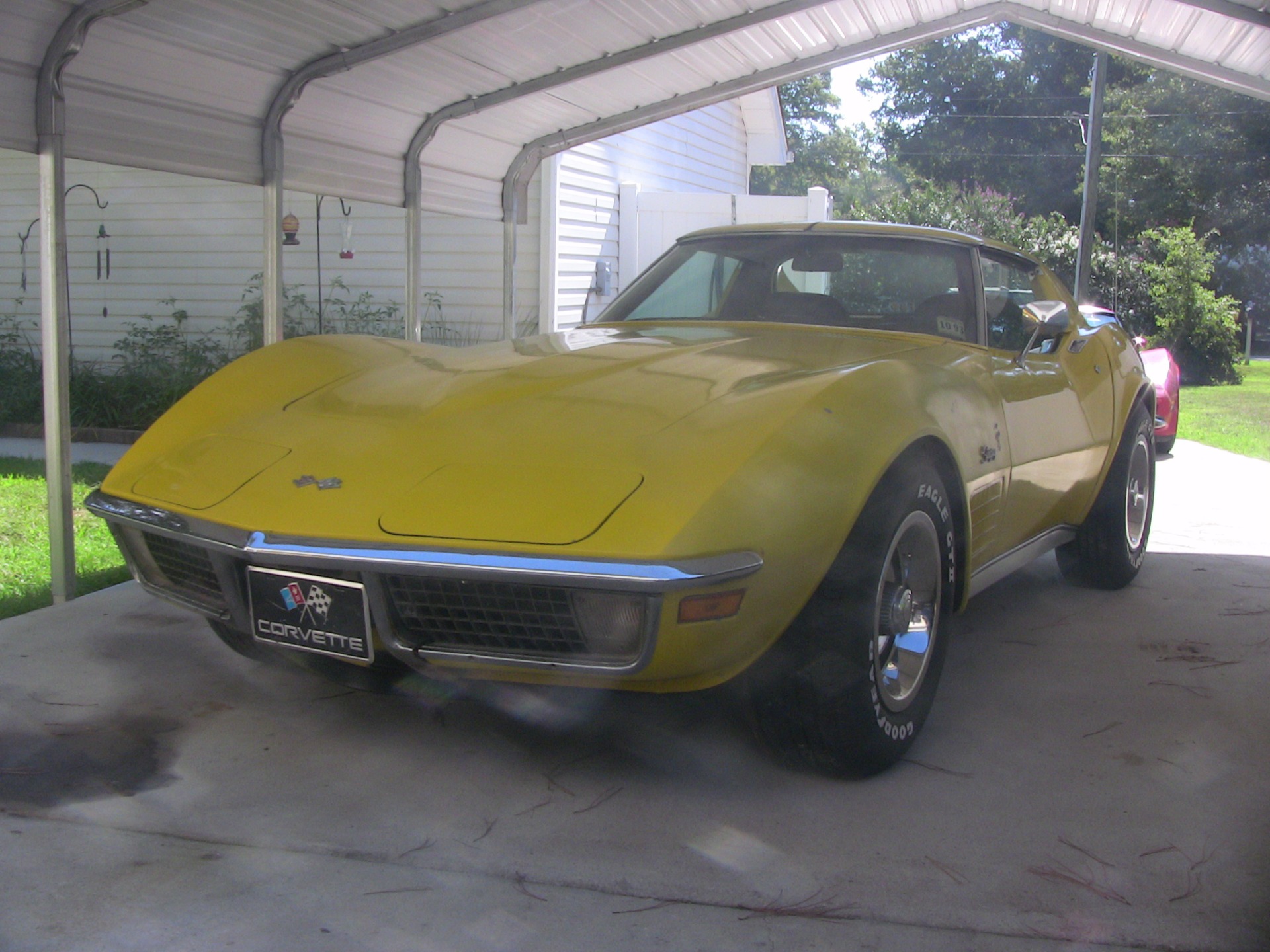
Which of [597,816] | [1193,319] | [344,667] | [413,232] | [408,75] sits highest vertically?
[408,75]

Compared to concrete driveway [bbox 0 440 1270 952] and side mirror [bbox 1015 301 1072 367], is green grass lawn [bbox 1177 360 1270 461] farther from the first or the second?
concrete driveway [bbox 0 440 1270 952]

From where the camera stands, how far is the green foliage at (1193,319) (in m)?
21.4

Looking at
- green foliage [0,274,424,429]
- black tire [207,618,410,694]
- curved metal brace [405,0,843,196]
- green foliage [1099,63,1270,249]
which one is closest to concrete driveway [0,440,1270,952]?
black tire [207,618,410,694]

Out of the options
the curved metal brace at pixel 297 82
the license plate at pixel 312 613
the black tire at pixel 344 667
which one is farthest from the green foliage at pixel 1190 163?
the license plate at pixel 312 613

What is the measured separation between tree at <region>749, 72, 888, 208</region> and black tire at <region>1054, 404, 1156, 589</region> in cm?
4804

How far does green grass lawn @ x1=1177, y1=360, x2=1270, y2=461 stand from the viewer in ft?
35.0

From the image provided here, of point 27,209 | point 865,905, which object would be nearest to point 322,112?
point 865,905

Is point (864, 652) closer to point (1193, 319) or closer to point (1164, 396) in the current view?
point (1164, 396)

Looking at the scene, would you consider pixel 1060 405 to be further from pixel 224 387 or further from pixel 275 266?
pixel 275 266

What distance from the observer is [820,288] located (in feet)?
15.0

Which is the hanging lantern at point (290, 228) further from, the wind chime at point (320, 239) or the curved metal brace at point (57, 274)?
the curved metal brace at point (57, 274)

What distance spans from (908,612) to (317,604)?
4.84 ft

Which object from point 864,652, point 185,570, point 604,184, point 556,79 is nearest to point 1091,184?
point 604,184

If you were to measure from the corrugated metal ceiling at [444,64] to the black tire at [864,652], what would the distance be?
11.0 feet
